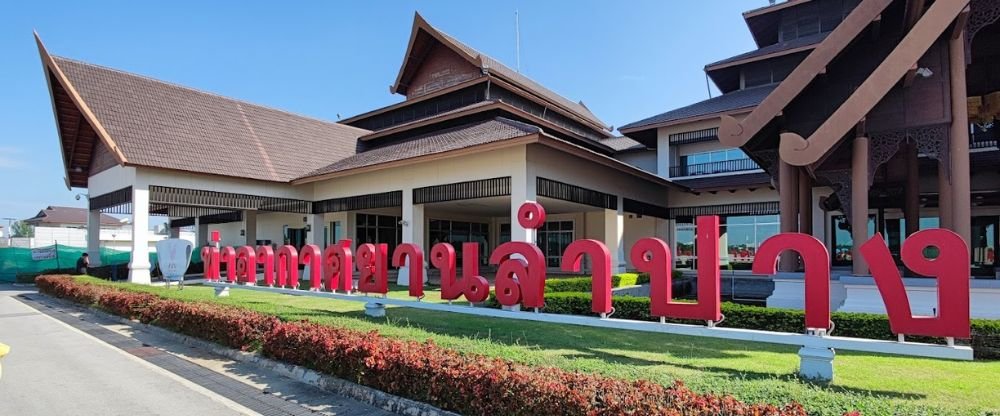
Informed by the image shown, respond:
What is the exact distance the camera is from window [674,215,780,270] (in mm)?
23250

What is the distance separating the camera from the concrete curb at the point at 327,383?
5.81m

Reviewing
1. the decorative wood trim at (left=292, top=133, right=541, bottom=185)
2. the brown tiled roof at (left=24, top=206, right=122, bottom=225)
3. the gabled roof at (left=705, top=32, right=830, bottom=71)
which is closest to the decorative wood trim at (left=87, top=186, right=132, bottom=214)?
the decorative wood trim at (left=292, top=133, right=541, bottom=185)

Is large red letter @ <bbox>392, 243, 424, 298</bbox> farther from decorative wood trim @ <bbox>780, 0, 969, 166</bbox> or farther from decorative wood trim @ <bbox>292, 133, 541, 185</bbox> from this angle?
decorative wood trim @ <bbox>780, 0, 969, 166</bbox>

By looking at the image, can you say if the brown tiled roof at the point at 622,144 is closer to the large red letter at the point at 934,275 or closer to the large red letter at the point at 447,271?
the large red letter at the point at 447,271

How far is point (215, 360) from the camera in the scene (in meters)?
8.56

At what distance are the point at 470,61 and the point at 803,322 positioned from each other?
69.0 ft

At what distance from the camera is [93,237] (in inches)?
1025

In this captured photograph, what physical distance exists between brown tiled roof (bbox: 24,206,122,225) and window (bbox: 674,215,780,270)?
65.3 meters

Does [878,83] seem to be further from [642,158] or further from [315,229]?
[315,229]

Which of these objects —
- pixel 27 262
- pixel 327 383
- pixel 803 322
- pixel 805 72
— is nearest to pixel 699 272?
pixel 803 322

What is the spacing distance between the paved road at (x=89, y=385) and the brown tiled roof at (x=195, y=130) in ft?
37.0

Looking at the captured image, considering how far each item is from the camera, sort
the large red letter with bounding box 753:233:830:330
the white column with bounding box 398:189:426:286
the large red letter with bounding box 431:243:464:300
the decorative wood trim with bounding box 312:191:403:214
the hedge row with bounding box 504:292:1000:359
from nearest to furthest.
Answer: the large red letter with bounding box 753:233:830:330 → the hedge row with bounding box 504:292:1000:359 → the large red letter with bounding box 431:243:464:300 → the white column with bounding box 398:189:426:286 → the decorative wood trim with bounding box 312:191:403:214

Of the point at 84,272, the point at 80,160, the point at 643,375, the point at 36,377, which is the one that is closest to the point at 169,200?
the point at 84,272

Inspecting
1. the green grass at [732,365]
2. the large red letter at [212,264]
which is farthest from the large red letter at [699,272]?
the large red letter at [212,264]
